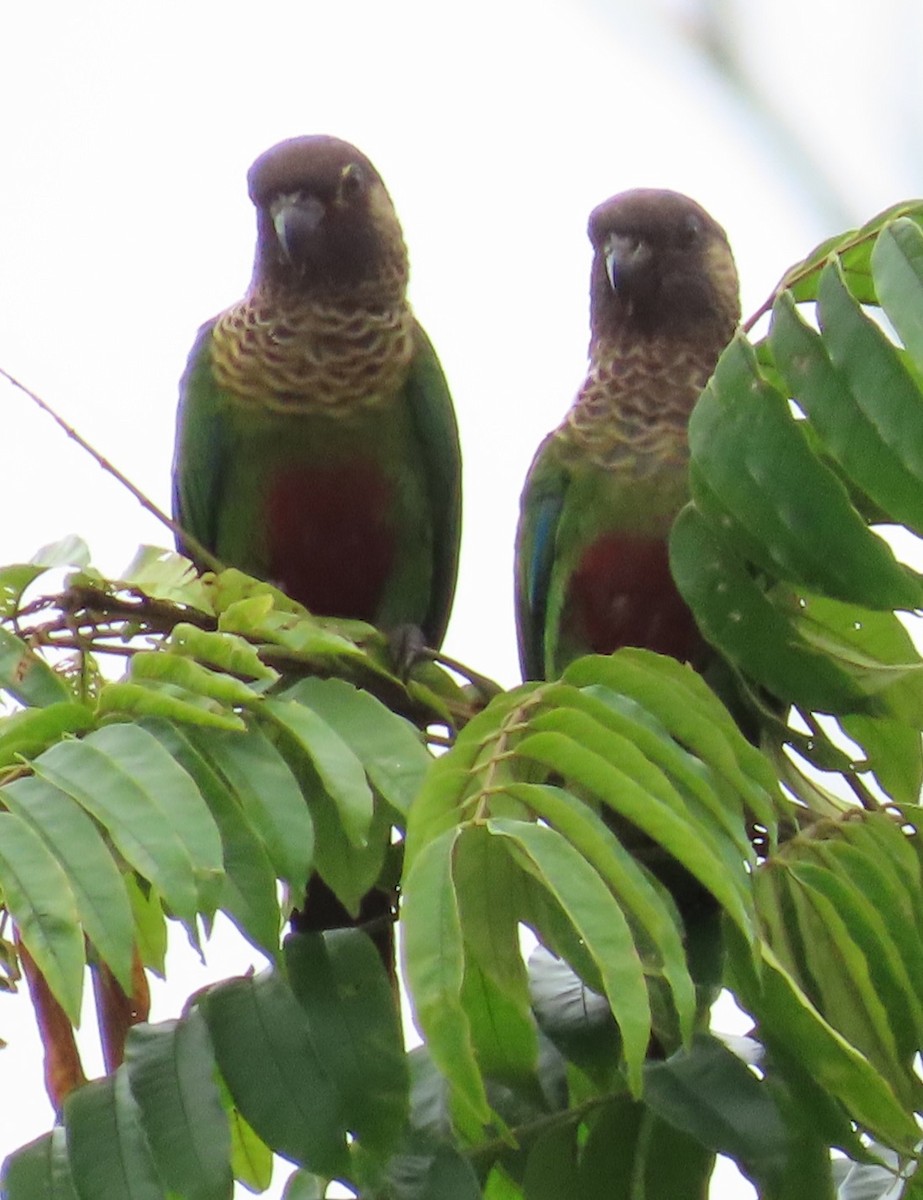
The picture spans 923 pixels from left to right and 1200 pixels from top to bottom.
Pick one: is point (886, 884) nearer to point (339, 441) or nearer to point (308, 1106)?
point (308, 1106)

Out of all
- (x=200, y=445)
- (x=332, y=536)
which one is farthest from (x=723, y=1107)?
(x=200, y=445)

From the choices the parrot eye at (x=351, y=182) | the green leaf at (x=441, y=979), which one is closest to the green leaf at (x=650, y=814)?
the green leaf at (x=441, y=979)

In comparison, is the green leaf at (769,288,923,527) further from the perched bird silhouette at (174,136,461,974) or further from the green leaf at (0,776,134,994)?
the perched bird silhouette at (174,136,461,974)

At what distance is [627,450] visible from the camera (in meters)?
2.27

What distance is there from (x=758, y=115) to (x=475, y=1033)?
2.33 ft

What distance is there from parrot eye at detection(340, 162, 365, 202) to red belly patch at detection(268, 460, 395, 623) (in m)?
0.43

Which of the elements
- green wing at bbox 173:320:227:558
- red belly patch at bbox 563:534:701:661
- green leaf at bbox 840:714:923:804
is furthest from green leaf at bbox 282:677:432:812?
green wing at bbox 173:320:227:558

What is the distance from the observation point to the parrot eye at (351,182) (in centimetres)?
254

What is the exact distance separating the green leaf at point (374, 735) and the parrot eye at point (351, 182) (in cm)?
138

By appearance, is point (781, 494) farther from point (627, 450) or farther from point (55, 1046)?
point (627, 450)

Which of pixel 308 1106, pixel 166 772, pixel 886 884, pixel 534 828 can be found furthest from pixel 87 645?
pixel 886 884

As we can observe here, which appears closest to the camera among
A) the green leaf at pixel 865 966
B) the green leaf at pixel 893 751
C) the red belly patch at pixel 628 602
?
the green leaf at pixel 865 966

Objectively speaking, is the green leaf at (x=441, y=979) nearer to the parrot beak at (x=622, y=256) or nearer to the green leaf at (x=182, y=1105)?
the green leaf at (x=182, y=1105)

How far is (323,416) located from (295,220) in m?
0.30
